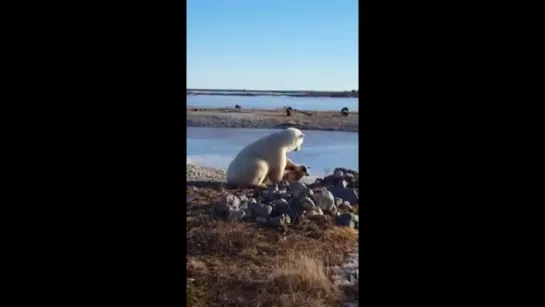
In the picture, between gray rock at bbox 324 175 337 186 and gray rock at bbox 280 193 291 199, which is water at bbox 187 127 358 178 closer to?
gray rock at bbox 324 175 337 186

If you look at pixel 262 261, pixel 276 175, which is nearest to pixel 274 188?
pixel 276 175

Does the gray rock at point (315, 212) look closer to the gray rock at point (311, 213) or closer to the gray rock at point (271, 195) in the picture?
the gray rock at point (311, 213)

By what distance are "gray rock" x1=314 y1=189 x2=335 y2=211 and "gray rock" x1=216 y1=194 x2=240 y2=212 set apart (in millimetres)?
601

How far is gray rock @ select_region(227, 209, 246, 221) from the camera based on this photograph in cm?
405

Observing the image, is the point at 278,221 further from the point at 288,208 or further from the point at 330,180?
the point at 330,180

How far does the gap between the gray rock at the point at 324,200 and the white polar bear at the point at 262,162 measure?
990mm

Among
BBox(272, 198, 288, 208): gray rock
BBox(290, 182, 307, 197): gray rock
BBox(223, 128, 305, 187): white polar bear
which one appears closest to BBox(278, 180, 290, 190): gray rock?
BBox(223, 128, 305, 187): white polar bear

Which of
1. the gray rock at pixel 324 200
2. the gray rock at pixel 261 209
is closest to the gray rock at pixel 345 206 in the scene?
the gray rock at pixel 324 200

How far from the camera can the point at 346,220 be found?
414 cm
